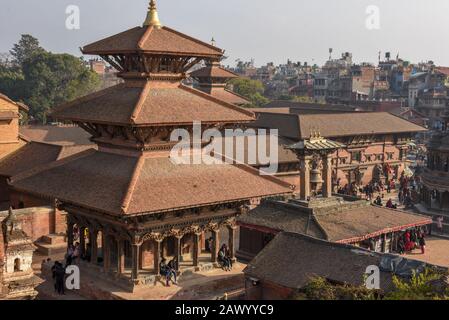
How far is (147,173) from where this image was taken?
22469 mm

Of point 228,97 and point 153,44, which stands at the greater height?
point 153,44

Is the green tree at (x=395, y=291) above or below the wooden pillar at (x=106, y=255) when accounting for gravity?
above

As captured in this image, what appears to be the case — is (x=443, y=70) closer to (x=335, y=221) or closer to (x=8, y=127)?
(x=8, y=127)

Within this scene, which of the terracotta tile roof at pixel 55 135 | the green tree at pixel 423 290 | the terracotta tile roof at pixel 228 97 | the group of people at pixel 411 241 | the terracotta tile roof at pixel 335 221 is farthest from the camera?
the terracotta tile roof at pixel 228 97

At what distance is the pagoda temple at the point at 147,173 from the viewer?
2211 cm

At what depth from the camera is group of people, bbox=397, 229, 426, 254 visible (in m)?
32.5

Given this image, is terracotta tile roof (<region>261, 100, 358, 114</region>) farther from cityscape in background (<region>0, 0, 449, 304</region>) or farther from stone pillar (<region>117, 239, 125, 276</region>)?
stone pillar (<region>117, 239, 125, 276</region>)

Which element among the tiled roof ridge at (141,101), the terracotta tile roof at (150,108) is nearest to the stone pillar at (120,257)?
the terracotta tile roof at (150,108)

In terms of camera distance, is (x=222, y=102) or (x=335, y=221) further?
(x=335, y=221)

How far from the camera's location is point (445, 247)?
116 feet

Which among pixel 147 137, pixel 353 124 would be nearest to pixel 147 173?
pixel 147 137

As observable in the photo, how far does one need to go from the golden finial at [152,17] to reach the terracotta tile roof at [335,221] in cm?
1108

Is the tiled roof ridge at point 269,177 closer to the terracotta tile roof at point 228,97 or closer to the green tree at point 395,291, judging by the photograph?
the green tree at point 395,291

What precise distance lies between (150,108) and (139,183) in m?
3.00
